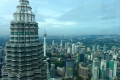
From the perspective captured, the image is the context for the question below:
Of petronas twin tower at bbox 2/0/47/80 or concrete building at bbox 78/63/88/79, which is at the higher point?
petronas twin tower at bbox 2/0/47/80

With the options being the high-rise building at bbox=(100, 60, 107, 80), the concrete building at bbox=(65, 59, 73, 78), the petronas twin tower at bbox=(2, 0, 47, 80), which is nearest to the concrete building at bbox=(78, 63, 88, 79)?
the concrete building at bbox=(65, 59, 73, 78)

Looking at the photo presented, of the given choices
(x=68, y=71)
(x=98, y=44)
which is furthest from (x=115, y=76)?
(x=98, y=44)

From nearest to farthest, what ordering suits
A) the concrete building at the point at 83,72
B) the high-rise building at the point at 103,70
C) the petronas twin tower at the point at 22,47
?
the petronas twin tower at the point at 22,47 < the high-rise building at the point at 103,70 < the concrete building at the point at 83,72

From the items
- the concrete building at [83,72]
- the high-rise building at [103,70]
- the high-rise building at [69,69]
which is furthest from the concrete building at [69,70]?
the high-rise building at [103,70]

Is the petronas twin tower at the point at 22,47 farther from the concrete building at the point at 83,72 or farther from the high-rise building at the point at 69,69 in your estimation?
the concrete building at the point at 83,72

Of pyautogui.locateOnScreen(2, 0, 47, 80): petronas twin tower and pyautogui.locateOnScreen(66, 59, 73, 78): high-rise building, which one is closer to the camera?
pyautogui.locateOnScreen(2, 0, 47, 80): petronas twin tower

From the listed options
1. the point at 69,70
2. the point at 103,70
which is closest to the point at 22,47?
the point at 103,70

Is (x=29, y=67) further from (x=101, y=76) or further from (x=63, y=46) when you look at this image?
(x=63, y=46)

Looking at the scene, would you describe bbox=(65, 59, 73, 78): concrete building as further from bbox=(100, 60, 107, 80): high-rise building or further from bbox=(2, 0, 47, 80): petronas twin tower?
bbox=(2, 0, 47, 80): petronas twin tower

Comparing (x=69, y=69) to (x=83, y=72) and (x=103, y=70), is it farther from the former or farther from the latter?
(x=103, y=70)

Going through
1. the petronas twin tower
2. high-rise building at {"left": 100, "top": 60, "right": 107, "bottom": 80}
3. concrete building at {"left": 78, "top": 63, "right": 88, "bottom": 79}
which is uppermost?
the petronas twin tower
